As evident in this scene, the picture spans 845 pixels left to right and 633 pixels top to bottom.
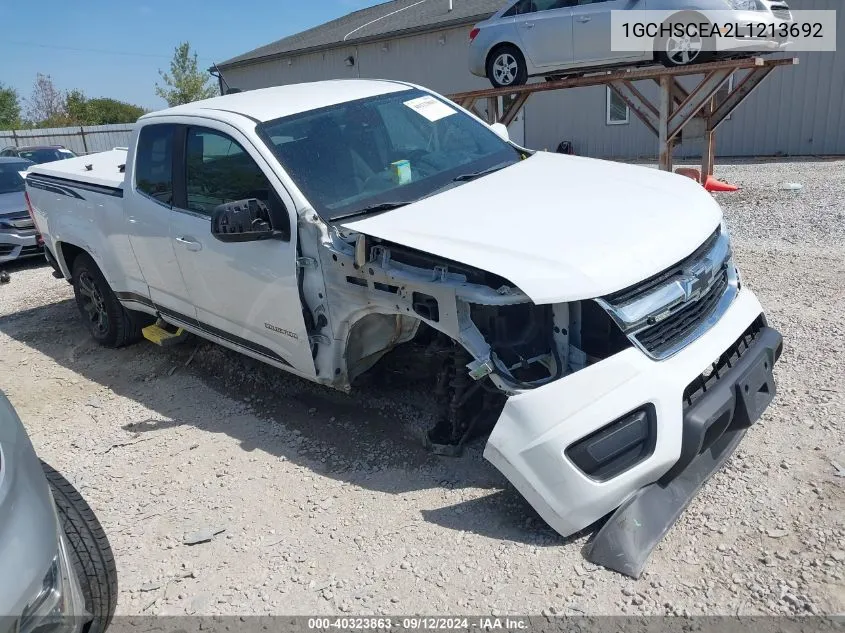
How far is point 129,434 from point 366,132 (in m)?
2.46

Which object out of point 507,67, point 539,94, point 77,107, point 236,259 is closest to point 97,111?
point 77,107

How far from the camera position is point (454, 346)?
3330 millimetres

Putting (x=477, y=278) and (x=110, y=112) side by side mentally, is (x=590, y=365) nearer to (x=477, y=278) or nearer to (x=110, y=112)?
(x=477, y=278)

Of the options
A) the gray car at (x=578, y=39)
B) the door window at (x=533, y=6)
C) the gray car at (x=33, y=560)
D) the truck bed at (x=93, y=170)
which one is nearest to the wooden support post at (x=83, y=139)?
the gray car at (x=578, y=39)

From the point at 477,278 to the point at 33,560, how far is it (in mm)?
1822

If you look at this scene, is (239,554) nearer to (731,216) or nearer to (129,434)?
(129,434)

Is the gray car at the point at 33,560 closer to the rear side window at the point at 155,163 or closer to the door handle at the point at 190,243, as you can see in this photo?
the door handle at the point at 190,243

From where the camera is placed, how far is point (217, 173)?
412 cm

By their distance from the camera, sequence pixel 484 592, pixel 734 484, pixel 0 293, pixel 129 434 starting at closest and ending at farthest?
pixel 484 592
pixel 734 484
pixel 129 434
pixel 0 293

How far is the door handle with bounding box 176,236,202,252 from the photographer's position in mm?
4183

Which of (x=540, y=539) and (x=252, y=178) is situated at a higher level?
(x=252, y=178)

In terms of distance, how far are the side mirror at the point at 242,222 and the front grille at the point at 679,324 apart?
196cm

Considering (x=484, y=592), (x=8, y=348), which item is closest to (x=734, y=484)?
(x=484, y=592)

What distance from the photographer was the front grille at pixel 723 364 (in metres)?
2.86
